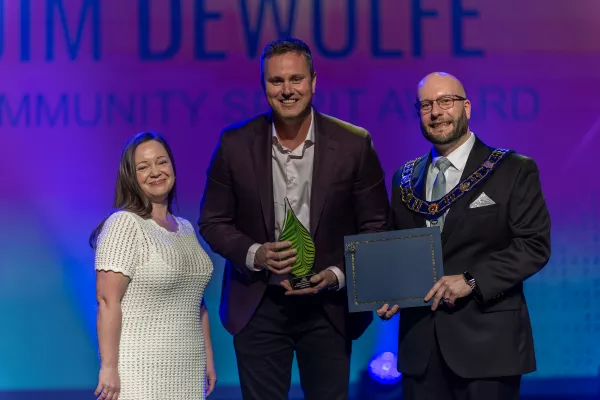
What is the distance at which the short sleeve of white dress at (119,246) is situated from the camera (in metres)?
2.81

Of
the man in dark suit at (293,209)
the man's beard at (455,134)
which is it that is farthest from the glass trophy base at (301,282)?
the man's beard at (455,134)

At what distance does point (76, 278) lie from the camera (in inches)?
184

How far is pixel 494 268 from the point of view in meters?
2.69

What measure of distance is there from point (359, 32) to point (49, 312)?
243 cm

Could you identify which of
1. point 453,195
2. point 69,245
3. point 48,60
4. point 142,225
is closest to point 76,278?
point 69,245

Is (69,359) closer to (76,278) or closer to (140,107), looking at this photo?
(76,278)

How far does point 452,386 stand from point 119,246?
4.12ft

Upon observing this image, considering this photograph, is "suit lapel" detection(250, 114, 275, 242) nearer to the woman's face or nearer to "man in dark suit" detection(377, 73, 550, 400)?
the woman's face

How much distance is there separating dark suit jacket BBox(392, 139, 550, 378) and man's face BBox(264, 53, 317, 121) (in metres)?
0.66

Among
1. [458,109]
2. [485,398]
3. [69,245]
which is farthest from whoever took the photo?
[69,245]

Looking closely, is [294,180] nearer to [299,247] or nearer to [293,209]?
[293,209]

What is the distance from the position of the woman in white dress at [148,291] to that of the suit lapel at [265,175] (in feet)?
1.02

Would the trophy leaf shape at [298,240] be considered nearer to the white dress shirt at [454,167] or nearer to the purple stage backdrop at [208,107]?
the white dress shirt at [454,167]

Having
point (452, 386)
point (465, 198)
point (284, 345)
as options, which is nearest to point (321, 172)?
point (465, 198)
